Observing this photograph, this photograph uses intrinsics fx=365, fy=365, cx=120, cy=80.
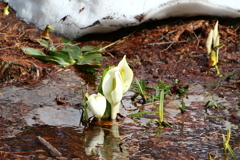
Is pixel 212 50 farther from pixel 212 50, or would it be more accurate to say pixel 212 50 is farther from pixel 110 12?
pixel 110 12

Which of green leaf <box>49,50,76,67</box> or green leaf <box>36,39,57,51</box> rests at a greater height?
green leaf <box>36,39,57,51</box>

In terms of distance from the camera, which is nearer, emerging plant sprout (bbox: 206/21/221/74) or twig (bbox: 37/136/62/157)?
twig (bbox: 37/136/62/157)

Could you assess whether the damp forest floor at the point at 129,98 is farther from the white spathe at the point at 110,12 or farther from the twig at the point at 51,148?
the white spathe at the point at 110,12

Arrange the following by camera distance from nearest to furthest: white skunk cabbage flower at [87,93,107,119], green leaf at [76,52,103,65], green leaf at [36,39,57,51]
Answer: white skunk cabbage flower at [87,93,107,119] < green leaf at [76,52,103,65] < green leaf at [36,39,57,51]

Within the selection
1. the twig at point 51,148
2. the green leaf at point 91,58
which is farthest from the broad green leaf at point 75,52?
the twig at point 51,148

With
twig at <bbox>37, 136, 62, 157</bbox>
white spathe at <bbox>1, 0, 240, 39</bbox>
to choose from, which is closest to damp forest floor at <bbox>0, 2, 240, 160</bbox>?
twig at <bbox>37, 136, 62, 157</bbox>

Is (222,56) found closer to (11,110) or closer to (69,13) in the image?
(69,13)

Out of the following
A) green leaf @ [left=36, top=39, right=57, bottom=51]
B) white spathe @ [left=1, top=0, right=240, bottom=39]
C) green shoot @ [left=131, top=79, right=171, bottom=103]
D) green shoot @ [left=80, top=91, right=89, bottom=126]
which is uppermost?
white spathe @ [left=1, top=0, right=240, bottom=39]

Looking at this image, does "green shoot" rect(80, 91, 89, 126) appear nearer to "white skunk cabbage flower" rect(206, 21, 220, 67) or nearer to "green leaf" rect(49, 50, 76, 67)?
"green leaf" rect(49, 50, 76, 67)

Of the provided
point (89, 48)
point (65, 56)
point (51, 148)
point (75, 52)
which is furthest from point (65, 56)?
point (51, 148)
